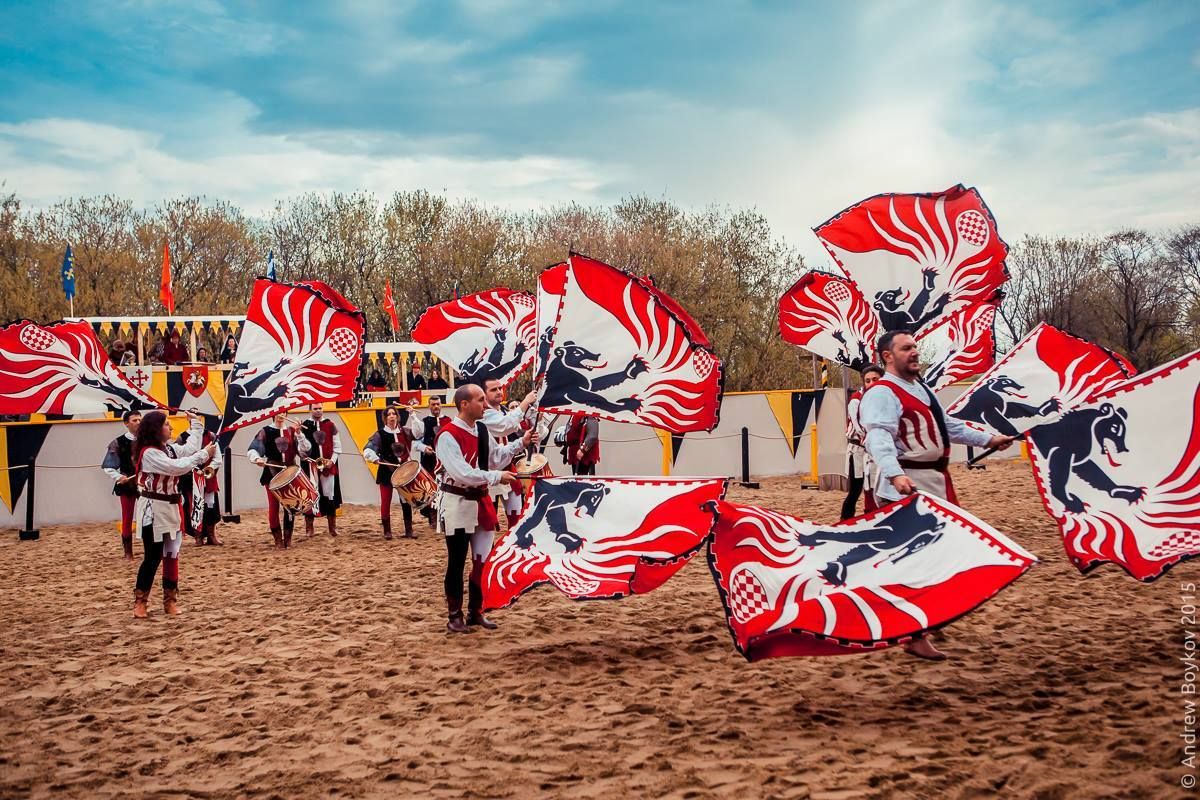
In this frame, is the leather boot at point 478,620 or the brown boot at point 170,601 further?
the brown boot at point 170,601

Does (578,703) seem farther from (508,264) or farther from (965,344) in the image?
(508,264)

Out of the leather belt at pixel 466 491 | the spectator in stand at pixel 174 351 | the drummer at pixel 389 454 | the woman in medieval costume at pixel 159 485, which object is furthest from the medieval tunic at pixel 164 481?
the spectator in stand at pixel 174 351

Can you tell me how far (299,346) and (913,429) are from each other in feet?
15.9

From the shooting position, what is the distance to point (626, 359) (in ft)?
23.4

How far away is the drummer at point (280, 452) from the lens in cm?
1252

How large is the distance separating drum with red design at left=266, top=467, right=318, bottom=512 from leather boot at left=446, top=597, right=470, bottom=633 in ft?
16.9

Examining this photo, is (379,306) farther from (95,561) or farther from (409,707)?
(409,707)

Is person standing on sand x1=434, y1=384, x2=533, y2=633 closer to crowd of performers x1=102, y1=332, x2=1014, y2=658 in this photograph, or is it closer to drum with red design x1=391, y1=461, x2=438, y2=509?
crowd of performers x1=102, y1=332, x2=1014, y2=658

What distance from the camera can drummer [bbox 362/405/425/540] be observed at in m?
13.1

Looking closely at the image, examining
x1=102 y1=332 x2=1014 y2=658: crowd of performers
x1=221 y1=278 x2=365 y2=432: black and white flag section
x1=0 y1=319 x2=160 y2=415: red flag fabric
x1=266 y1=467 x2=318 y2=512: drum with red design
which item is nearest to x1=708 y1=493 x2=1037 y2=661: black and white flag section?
x1=102 y1=332 x2=1014 y2=658: crowd of performers

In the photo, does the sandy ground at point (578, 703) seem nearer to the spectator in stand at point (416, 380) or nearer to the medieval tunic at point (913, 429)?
the medieval tunic at point (913, 429)

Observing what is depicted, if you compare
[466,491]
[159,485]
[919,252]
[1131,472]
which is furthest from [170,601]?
[1131,472]

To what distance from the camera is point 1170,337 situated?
39844mm

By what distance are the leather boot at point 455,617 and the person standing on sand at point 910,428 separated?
3090 mm
